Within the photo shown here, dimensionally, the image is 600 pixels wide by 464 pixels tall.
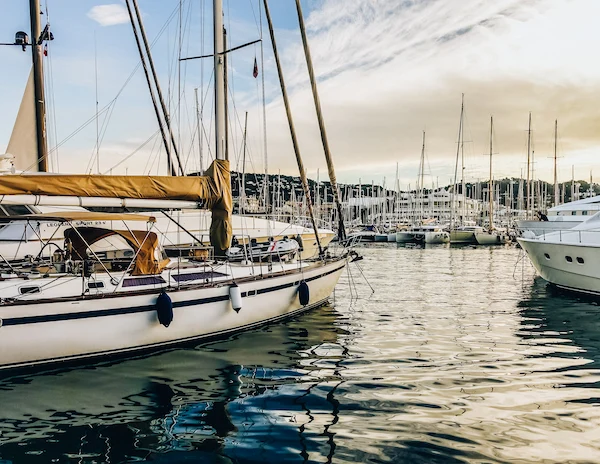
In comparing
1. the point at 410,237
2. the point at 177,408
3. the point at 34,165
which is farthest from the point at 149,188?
the point at 410,237

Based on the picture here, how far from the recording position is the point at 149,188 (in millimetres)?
10977

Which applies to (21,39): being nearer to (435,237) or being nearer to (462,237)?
(435,237)

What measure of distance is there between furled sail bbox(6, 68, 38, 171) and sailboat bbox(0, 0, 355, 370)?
19.8ft

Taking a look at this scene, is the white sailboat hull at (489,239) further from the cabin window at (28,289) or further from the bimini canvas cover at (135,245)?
the cabin window at (28,289)

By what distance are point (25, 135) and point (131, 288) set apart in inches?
399

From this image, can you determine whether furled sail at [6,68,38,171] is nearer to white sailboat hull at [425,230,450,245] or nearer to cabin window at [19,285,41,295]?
cabin window at [19,285,41,295]

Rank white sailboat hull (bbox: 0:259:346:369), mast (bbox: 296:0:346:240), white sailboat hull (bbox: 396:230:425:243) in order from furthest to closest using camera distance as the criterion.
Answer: white sailboat hull (bbox: 396:230:425:243), mast (bbox: 296:0:346:240), white sailboat hull (bbox: 0:259:346:369)

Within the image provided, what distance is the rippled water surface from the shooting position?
6.03 metres

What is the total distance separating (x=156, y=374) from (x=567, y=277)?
16005 millimetres

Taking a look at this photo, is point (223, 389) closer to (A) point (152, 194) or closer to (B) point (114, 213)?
(A) point (152, 194)

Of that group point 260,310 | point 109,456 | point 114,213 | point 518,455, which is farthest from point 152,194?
point 518,455

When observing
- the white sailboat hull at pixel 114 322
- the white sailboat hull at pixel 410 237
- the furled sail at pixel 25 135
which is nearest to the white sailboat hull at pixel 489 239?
the white sailboat hull at pixel 410 237

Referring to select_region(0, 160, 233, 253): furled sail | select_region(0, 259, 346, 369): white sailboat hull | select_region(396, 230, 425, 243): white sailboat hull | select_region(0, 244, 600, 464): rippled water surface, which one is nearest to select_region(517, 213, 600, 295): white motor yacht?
select_region(0, 244, 600, 464): rippled water surface

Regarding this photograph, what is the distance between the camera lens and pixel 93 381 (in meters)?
8.49
